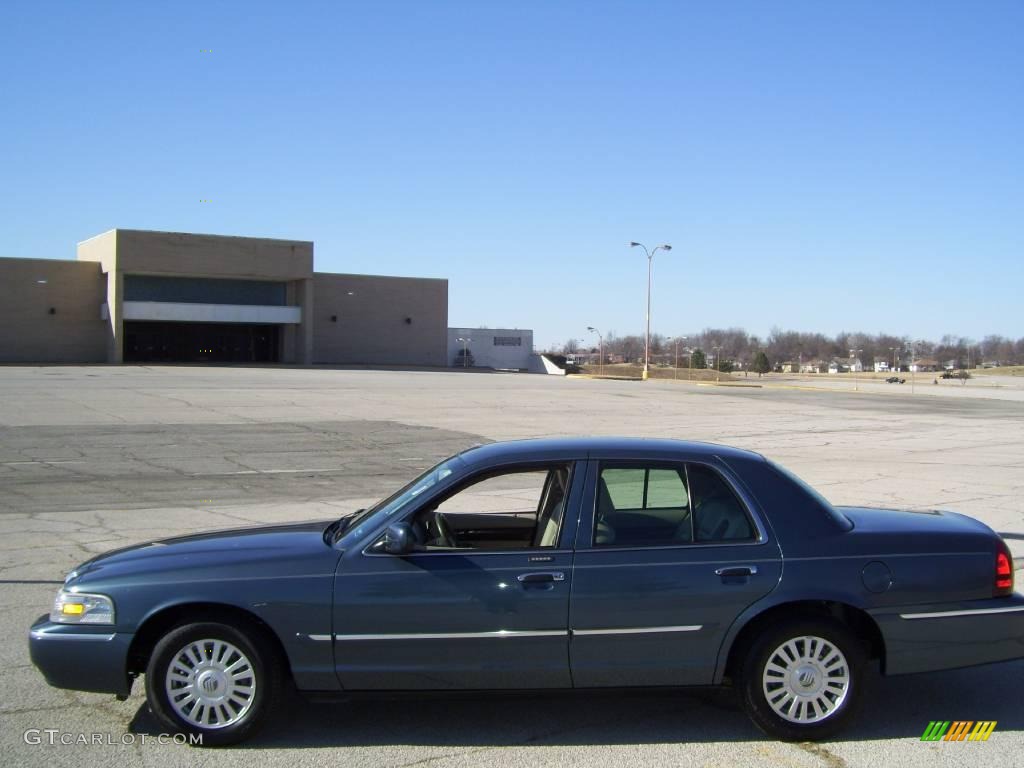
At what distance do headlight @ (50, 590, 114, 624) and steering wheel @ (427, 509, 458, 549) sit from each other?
1611 mm

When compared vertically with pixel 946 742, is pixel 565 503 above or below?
above

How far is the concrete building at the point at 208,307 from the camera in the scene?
66000 mm

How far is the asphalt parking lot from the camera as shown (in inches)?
181

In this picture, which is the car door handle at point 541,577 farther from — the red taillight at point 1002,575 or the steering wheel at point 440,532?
the red taillight at point 1002,575

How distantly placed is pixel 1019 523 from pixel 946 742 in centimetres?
749

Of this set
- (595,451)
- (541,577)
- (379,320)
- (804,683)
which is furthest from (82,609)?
(379,320)

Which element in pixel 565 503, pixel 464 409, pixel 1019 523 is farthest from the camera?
pixel 464 409

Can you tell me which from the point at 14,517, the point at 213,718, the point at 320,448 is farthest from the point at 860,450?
the point at 213,718

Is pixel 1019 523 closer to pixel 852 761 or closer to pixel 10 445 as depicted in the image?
pixel 852 761

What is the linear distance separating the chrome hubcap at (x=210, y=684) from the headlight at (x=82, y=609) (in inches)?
17.3

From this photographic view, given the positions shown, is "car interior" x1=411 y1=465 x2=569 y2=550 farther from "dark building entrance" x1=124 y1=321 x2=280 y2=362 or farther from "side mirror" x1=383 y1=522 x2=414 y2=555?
"dark building entrance" x1=124 y1=321 x2=280 y2=362

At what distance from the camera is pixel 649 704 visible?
206 inches

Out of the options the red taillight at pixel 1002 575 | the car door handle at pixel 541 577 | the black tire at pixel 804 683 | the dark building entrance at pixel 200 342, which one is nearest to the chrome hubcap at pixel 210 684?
the car door handle at pixel 541 577

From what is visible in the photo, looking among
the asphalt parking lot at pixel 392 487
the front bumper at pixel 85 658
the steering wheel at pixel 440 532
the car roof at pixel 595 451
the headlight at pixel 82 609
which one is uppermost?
the car roof at pixel 595 451
